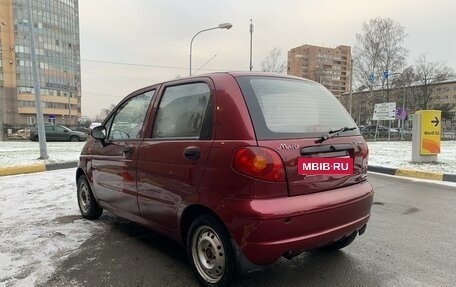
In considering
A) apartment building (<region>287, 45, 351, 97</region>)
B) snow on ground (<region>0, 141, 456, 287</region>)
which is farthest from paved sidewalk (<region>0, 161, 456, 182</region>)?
apartment building (<region>287, 45, 351, 97</region>)

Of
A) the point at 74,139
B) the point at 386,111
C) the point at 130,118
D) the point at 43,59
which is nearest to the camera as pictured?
the point at 130,118

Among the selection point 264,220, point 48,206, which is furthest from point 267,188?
point 48,206

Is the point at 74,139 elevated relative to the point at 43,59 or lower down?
lower down

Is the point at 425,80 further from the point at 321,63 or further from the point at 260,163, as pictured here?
the point at 260,163

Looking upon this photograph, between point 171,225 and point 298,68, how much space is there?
193ft

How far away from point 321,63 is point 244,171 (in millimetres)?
62472

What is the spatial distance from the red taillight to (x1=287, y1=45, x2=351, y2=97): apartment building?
56228 millimetres

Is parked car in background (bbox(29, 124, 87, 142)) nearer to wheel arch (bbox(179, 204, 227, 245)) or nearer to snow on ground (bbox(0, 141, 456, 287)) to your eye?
snow on ground (bbox(0, 141, 456, 287))

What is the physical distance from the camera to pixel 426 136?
36.7 feet

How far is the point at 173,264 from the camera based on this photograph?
3658 millimetres

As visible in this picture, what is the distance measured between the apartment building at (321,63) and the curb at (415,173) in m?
48.5

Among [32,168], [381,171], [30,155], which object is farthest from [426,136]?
[30,155]

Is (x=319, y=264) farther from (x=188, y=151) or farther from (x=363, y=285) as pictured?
(x=188, y=151)

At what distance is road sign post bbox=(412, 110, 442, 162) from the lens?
1117cm
